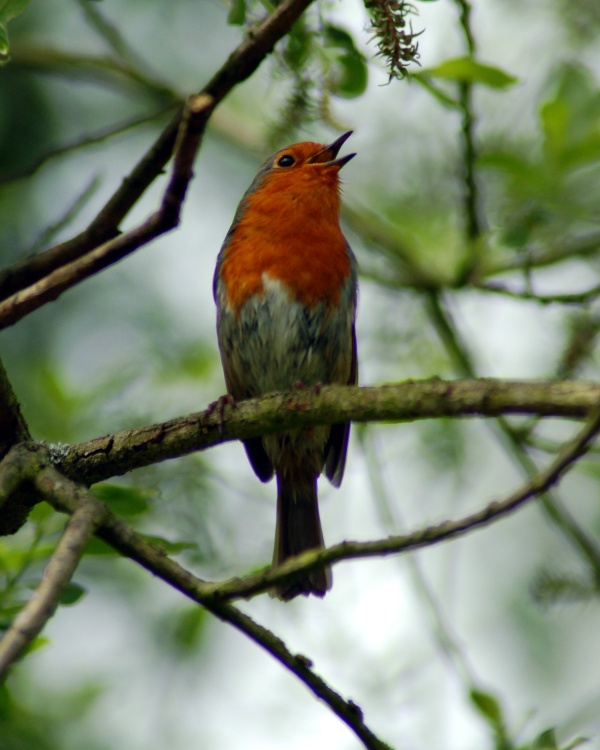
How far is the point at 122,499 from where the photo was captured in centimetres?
317

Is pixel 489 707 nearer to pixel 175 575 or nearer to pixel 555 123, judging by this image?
pixel 175 575

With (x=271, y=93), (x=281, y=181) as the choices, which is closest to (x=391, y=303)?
(x=281, y=181)

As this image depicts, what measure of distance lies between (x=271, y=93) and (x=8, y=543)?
6.56 feet

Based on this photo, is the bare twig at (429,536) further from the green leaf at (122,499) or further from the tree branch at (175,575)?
the green leaf at (122,499)

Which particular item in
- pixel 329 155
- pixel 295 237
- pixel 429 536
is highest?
pixel 329 155

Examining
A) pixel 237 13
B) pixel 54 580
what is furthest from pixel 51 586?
pixel 237 13

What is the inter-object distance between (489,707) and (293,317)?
2.39 m

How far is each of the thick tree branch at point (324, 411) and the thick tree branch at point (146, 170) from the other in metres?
0.69

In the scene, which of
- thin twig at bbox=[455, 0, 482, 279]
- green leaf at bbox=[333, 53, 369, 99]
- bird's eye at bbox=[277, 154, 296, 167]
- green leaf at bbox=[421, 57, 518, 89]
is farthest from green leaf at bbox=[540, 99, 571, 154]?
bird's eye at bbox=[277, 154, 296, 167]

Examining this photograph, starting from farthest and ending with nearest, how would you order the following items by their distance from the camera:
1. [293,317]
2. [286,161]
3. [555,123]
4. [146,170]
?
[286,161], [293,317], [555,123], [146,170]

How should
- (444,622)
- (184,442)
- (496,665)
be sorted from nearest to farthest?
1. (184,442)
2. (444,622)
3. (496,665)

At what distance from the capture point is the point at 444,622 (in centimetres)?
502

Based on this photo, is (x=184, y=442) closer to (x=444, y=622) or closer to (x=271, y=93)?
(x=271, y=93)

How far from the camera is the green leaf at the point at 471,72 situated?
3.12 m
